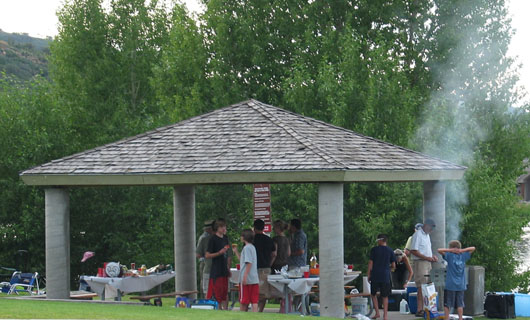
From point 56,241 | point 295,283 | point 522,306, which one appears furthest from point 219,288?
point 522,306

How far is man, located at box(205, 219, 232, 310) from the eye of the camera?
588 inches

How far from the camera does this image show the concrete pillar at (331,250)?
14633 mm

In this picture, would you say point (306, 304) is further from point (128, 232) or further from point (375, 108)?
point (128, 232)

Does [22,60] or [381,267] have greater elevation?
[22,60]

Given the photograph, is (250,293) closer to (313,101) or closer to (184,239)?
(184,239)

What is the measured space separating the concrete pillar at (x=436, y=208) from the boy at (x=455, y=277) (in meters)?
1.21

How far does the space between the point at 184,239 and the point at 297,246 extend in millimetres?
3756

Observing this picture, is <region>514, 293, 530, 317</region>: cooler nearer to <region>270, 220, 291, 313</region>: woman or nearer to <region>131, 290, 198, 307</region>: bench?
→ <region>270, 220, 291, 313</region>: woman

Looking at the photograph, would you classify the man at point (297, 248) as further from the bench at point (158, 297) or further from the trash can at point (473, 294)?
the trash can at point (473, 294)

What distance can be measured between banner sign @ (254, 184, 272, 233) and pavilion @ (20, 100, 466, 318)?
3914 mm

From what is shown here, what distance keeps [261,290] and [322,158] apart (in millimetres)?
2557

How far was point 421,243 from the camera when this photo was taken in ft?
52.4

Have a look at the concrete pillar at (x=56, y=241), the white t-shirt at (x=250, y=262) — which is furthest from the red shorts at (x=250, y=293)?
the concrete pillar at (x=56, y=241)

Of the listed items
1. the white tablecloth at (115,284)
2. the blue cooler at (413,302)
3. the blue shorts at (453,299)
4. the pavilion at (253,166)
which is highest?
the pavilion at (253,166)
